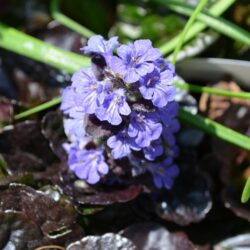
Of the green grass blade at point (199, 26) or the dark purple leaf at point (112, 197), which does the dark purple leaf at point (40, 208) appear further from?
the green grass blade at point (199, 26)

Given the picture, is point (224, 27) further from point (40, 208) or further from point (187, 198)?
point (40, 208)

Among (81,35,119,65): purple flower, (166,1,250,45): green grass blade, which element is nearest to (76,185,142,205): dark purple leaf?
(81,35,119,65): purple flower

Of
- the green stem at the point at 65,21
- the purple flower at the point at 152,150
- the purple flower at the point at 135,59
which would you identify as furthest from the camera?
the green stem at the point at 65,21

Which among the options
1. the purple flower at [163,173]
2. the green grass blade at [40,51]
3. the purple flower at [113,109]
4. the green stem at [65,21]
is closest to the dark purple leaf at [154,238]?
the purple flower at [163,173]

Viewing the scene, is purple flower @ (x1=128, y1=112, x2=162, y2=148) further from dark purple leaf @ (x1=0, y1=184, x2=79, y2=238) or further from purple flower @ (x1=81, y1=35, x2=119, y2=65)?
dark purple leaf @ (x1=0, y1=184, x2=79, y2=238)

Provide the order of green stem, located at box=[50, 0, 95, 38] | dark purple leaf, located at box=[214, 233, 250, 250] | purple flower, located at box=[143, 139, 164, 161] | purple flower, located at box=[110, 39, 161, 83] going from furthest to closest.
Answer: green stem, located at box=[50, 0, 95, 38] < dark purple leaf, located at box=[214, 233, 250, 250] < purple flower, located at box=[143, 139, 164, 161] < purple flower, located at box=[110, 39, 161, 83]

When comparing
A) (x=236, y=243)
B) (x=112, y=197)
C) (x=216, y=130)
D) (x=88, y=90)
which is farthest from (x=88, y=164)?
(x=236, y=243)

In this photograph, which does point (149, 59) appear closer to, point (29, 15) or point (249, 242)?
point (249, 242)
